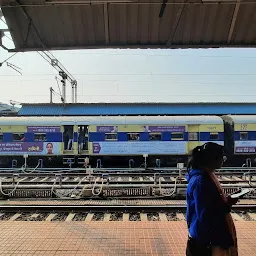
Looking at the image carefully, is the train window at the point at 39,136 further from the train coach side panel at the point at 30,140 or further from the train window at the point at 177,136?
the train window at the point at 177,136

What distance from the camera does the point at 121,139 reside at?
18.0 metres

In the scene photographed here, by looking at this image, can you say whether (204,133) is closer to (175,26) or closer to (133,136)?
(133,136)

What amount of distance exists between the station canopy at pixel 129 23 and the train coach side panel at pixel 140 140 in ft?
42.4

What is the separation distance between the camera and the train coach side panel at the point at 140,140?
710 inches

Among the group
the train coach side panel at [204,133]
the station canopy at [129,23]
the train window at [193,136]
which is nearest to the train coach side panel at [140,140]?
the train window at [193,136]

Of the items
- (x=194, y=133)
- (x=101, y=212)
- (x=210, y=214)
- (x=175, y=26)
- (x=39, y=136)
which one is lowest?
(x=101, y=212)

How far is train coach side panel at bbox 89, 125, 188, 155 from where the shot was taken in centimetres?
1803

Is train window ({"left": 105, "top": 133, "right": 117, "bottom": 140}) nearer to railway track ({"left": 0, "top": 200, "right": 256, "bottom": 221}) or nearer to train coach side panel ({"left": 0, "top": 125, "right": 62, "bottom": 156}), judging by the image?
train coach side panel ({"left": 0, "top": 125, "right": 62, "bottom": 156})

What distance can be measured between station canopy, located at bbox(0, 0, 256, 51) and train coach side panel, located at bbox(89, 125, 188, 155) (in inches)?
509

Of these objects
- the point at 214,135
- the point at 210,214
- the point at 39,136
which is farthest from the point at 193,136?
the point at 210,214

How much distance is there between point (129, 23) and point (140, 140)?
534 inches

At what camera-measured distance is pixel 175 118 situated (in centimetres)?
1831

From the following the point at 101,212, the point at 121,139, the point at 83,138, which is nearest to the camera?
the point at 101,212

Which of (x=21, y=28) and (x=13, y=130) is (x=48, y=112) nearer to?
(x=13, y=130)
